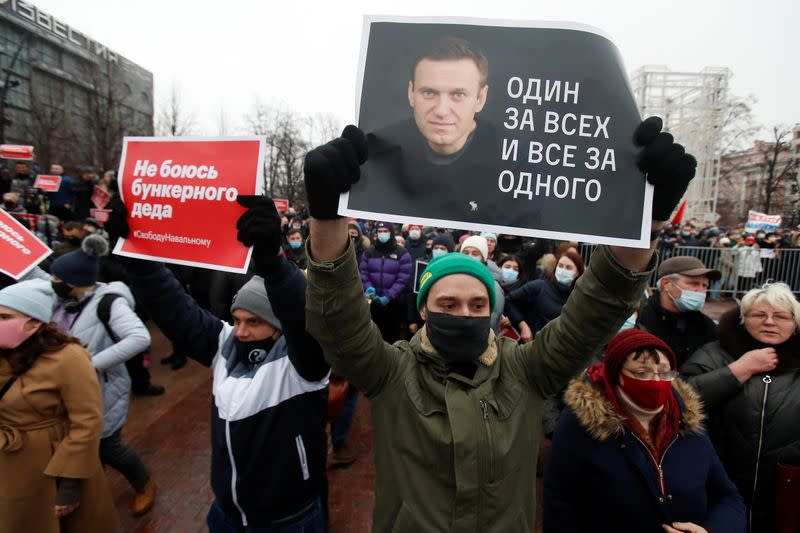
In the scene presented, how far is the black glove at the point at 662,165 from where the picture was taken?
4.52 ft

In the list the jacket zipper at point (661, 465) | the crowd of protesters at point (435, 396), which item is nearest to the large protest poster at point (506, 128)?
the crowd of protesters at point (435, 396)

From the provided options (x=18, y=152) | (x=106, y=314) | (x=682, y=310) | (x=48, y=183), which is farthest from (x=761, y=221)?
(x=18, y=152)

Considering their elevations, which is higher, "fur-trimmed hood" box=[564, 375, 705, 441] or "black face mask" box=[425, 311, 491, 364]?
"black face mask" box=[425, 311, 491, 364]

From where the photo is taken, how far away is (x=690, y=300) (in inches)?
130

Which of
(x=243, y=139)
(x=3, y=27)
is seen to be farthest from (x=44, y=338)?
(x=3, y=27)

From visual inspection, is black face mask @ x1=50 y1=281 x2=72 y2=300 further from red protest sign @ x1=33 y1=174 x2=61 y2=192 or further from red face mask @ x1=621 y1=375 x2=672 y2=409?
red protest sign @ x1=33 y1=174 x2=61 y2=192

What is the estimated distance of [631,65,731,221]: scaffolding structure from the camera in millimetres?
44812

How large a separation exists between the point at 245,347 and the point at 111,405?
1.91m

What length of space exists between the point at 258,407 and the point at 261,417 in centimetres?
5

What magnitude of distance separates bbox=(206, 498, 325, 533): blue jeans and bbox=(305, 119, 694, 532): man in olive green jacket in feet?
2.50

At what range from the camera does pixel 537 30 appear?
4.85 feet

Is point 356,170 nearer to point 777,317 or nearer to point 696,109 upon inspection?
point 777,317

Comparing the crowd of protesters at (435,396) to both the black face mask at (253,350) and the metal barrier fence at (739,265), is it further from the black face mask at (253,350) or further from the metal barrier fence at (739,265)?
the metal barrier fence at (739,265)

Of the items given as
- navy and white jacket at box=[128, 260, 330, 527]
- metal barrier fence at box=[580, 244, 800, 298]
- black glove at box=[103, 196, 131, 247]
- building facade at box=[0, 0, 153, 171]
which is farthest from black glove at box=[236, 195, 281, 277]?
building facade at box=[0, 0, 153, 171]
